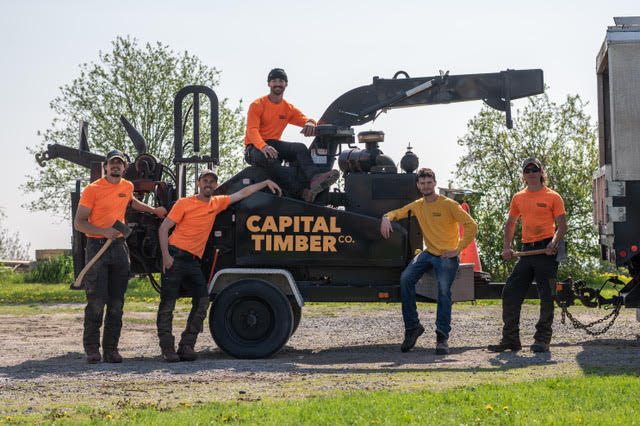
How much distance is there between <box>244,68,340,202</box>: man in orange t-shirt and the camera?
1010 centimetres

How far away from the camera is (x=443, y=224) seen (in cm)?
977

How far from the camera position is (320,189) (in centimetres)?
1011

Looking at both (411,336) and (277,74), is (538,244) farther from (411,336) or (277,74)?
(277,74)

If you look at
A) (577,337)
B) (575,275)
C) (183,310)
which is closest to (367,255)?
(577,337)

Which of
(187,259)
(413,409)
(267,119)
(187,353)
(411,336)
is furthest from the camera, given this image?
(267,119)

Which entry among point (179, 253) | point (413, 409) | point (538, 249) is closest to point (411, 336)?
point (538, 249)

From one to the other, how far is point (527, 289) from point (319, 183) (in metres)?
2.72

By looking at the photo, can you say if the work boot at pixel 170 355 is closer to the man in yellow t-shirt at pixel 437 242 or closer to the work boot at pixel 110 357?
the work boot at pixel 110 357

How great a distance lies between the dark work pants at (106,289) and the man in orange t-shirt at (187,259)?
1.47 feet

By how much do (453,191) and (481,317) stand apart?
13.1 feet

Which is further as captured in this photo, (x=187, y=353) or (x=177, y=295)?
(x=177, y=295)

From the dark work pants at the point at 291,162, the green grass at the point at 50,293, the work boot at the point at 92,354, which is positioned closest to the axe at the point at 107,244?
the work boot at the point at 92,354

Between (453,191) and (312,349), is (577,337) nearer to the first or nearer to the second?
(453,191)

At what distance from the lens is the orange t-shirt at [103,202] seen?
9.32 m
